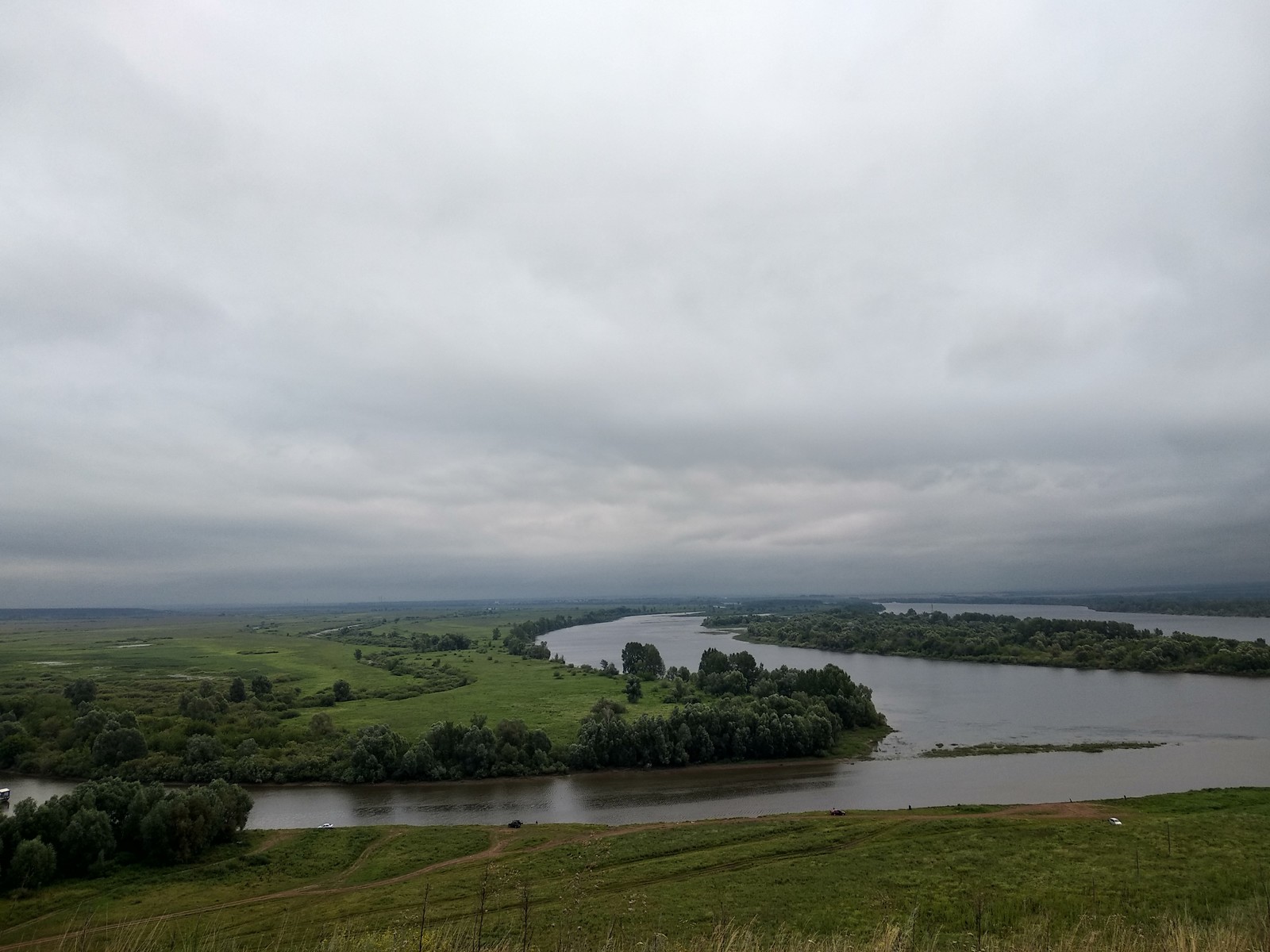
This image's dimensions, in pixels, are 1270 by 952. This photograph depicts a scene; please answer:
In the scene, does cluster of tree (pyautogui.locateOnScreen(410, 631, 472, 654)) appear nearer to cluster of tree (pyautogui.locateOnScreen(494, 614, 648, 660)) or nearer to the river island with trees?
A: cluster of tree (pyautogui.locateOnScreen(494, 614, 648, 660))

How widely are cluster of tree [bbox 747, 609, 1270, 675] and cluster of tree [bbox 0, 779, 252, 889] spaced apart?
98837mm

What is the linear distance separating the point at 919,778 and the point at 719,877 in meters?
22.7

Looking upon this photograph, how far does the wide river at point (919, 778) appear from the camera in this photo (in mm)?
37312

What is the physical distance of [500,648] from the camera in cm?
11738

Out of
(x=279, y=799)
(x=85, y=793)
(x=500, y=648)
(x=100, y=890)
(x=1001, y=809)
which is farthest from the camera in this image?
(x=500, y=648)

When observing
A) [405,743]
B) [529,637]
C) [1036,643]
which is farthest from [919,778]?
[529,637]

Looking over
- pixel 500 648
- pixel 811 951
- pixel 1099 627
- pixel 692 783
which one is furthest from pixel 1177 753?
pixel 500 648

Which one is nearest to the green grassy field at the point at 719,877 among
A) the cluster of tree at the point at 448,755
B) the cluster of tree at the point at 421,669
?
the cluster of tree at the point at 448,755

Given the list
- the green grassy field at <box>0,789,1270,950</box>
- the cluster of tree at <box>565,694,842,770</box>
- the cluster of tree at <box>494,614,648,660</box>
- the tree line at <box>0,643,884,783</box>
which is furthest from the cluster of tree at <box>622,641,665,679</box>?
the green grassy field at <box>0,789,1270,950</box>

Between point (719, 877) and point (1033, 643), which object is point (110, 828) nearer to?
point (719, 877)

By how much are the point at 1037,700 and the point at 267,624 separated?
19161cm

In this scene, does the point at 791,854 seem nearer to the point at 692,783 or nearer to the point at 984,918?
the point at 984,918

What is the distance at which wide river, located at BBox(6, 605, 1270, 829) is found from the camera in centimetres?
3731

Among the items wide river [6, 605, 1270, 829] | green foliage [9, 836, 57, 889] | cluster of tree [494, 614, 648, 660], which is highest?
green foliage [9, 836, 57, 889]
